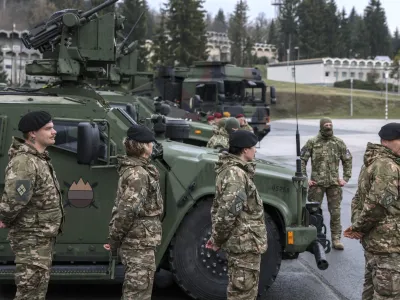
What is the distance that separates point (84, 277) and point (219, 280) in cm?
125

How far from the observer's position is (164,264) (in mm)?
5848

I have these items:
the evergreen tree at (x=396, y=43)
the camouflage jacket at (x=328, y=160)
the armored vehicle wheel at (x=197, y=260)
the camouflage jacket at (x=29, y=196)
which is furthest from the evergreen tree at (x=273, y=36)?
the camouflage jacket at (x=29, y=196)

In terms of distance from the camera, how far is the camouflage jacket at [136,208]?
180 inches

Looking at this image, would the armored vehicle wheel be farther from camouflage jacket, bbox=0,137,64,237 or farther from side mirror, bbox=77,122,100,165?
camouflage jacket, bbox=0,137,64,237

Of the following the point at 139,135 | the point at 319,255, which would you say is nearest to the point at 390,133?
the point at 319,255

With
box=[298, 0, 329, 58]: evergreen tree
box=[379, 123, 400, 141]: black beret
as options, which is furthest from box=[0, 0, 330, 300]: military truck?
box=[298, 0, 329, 58]: evergreen tree

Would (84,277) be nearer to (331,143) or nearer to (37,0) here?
(331,143)

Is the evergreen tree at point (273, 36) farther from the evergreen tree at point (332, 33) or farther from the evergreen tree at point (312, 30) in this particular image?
the evergreen tree at point (312, 30)

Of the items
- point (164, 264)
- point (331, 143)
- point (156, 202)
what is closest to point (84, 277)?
point (164, 264)

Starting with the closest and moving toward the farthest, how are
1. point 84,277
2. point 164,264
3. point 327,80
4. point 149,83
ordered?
1. point 84,277
2. point 164,264
3. point 149,83
4. point 327,80

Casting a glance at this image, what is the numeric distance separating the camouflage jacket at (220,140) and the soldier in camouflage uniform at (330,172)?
161 centimetres

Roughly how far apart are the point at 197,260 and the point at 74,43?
3.84 metres

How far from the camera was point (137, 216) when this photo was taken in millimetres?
4672

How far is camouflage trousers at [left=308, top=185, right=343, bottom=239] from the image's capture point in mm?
8336
